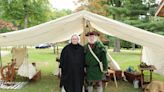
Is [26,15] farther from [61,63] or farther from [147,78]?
[61,63]

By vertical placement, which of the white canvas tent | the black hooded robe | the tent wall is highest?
the white canvas tent

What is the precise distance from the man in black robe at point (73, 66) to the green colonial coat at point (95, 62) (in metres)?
0.09

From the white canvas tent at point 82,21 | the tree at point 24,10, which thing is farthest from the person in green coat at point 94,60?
the tree at point 24,10

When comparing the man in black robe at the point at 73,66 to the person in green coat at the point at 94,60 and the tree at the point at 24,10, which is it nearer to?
the person in green coat at the point at 94,60

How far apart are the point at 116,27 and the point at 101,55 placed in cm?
146

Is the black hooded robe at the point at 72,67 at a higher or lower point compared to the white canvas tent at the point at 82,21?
lower

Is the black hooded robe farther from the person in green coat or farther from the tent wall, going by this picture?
the tent wall

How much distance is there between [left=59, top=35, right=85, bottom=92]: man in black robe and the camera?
4.77m

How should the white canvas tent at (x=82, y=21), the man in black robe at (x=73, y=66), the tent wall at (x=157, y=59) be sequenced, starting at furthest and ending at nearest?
the tent wall at (x=157, y=59) < the white canvas tent at (x=82, y=21) < the man in black robe at (x=73, y=66)

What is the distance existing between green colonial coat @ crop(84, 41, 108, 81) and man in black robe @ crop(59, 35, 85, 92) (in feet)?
0.29

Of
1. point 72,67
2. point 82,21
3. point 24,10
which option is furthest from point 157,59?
point 24,10

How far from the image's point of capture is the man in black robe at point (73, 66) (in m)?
4.77

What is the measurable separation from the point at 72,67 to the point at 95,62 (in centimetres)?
35

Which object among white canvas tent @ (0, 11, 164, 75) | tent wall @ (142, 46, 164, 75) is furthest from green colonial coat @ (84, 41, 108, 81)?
tent wall @ (142, 46, 164, 75)
